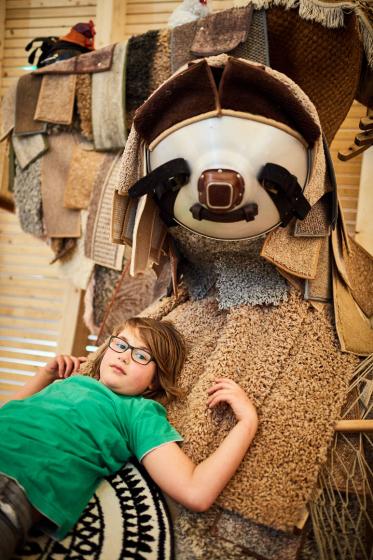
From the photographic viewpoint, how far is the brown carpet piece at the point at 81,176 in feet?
5.93

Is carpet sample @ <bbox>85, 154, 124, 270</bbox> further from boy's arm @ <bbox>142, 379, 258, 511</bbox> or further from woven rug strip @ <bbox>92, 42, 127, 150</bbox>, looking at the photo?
boy's arm @ <bbox>142, 379, 258, 511</bbox>

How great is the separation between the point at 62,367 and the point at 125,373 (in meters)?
0.22

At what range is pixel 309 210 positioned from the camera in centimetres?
101

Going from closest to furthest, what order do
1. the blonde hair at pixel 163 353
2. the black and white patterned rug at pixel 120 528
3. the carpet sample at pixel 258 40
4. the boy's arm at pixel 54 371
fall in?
1. the black and white patterned rug at pixel 120 528
2. the blonde hair at pixel 163 353
3. the boy's arm at pixel 54 371
4. the carpet sample at pixel 258 40

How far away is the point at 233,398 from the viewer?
92cm

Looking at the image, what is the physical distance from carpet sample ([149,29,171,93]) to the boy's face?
876 millimetres

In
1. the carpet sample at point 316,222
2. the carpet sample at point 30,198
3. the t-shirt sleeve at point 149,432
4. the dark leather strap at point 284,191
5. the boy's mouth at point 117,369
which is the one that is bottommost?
the carpet sample at point 30,198

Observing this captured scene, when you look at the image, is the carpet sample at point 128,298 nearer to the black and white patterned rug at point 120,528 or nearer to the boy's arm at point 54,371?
the boy's arm at point 54,371

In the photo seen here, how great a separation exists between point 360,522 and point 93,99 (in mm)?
1385

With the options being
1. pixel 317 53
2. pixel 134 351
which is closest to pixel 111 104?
pixel 317 53

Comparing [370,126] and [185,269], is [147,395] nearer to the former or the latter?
[185,269]

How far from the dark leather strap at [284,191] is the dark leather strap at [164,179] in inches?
5.1

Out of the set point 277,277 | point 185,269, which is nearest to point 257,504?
point 277,277

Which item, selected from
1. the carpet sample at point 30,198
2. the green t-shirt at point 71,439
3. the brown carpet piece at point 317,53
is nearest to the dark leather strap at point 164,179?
the green t-shirt at point 71,439
